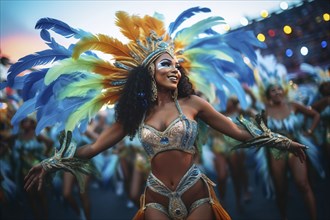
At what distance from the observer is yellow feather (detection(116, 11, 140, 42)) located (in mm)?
3381

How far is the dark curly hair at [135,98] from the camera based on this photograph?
10.5 ft

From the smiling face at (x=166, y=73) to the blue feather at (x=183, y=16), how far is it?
458mm

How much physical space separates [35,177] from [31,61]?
0.97 meters

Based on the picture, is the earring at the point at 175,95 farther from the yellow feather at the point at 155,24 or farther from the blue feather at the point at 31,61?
the blue feather at the point at 31,61

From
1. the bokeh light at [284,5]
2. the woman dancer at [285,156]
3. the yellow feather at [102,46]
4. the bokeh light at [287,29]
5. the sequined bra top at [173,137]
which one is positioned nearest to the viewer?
the sequined bra top at [173,137]

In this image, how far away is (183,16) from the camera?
11.9 ft

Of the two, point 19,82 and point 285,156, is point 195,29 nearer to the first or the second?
point 19,82

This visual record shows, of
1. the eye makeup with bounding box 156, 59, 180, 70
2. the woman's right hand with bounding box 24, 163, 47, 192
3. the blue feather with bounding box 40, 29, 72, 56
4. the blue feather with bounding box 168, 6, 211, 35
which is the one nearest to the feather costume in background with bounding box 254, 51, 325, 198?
the blue feather with bounding box 168, 6, 211, 35

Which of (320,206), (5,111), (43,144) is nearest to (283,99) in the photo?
(320,206)

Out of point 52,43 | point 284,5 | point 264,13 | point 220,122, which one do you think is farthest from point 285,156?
point 264,13

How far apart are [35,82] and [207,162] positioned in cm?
434

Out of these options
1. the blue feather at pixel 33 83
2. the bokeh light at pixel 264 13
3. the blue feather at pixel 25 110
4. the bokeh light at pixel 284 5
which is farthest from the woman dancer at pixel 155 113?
the bokeh light at pixel 264 13

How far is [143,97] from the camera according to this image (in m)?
3.29

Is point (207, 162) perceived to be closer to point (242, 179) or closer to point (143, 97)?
point (242, 179)
